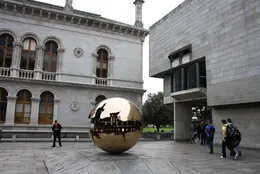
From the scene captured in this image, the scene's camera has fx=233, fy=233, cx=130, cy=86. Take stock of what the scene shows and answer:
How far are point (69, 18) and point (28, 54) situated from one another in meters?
5.81

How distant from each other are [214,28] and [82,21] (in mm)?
15100

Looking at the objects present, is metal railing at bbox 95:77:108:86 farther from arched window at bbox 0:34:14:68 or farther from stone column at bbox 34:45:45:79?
arched window at bbox 0:34:14:68

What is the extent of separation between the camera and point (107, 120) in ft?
26.2

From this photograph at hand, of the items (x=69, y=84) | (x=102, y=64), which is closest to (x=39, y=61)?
(x=69, y=84)

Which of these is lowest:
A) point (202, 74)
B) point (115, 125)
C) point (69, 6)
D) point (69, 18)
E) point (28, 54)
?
point (115, 125)

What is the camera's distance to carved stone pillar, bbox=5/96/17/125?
2160 cm

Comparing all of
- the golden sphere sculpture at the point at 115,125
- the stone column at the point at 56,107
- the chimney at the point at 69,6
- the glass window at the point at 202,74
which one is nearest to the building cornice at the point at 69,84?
the stone column at the point at 56,107

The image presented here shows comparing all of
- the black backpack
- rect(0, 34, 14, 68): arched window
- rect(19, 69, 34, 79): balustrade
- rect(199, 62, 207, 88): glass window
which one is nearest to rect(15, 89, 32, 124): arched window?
rect(19, 69, 34, 79): balustrade

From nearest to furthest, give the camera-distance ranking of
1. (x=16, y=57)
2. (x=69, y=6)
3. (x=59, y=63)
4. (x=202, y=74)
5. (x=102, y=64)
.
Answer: (x=202, y=74)
(x=16, y=57)
(x=59, y=63)
(x=69, y=6)
(x=102, y=64)

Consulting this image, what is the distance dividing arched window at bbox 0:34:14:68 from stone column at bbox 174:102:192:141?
55.8 ft

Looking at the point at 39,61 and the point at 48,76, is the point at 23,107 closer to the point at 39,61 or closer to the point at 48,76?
the point at 48,76

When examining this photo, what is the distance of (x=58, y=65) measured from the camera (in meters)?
24.6

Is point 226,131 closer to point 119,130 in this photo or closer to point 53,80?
point 119,130

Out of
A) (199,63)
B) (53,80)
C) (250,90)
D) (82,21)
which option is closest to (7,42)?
(53,80)
